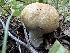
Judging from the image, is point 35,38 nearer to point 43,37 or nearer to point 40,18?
point 43,37

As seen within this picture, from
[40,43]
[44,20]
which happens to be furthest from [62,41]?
[44,20]

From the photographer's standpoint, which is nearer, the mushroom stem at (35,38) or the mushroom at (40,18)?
the mushroom at (40,18)

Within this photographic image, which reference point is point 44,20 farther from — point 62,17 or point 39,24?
point 62,17

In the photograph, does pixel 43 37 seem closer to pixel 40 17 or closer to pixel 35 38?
pixel 35 38

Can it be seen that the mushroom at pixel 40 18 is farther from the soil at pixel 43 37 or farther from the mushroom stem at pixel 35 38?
the soil at pixel 43 37

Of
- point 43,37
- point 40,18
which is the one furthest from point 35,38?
point 40,18

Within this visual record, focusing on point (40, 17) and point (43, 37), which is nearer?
point (40, 17)

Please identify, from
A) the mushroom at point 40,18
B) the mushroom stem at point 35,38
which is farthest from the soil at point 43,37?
the mushroom at point 40,18

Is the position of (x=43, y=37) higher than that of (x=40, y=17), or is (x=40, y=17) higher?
(x=40, y=17)

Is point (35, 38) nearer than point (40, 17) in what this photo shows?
No
